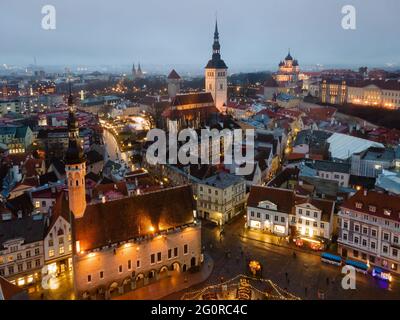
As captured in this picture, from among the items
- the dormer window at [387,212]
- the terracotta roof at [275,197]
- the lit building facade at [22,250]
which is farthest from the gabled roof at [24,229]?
the dormer window at [387,212]

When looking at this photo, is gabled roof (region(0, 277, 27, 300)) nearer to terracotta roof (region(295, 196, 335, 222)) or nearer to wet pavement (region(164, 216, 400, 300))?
wet pavement (region(164, 216, 400, 300))

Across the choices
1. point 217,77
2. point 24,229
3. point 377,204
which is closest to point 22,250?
point 24,229

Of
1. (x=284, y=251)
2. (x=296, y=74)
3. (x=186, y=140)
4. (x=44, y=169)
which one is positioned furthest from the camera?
(x=296, y=74)

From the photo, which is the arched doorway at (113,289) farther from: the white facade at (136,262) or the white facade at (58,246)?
the white facade at (58,246)

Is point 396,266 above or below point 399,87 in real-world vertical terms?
below

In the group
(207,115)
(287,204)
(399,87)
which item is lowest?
(287,204)

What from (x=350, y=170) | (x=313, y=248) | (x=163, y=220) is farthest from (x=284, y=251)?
(x=350, y=170)
